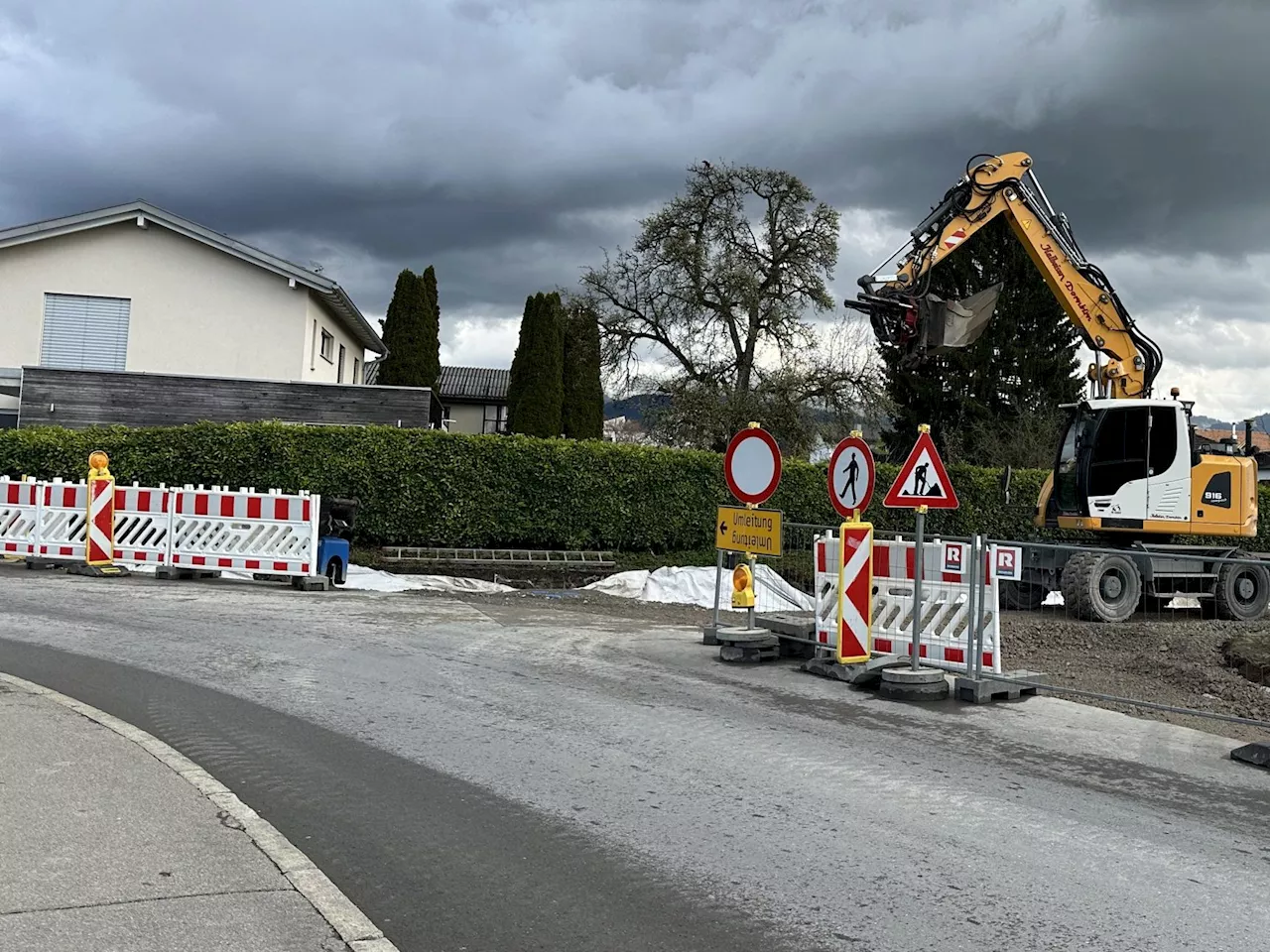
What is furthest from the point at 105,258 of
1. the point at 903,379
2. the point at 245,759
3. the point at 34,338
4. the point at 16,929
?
the point at 903,379

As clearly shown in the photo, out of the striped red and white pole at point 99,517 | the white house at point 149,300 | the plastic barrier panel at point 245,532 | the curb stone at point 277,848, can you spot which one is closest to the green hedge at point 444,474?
the striped red and white pole at point 99,517

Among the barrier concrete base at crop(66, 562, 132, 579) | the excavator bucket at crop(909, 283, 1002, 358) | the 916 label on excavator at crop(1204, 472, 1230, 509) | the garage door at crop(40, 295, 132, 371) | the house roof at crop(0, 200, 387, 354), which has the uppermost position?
the house roof at crop(0, 200, 387, 354)

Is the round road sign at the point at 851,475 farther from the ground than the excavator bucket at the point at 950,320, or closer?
closer

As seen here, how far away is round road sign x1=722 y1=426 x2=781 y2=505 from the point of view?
35.6 feet

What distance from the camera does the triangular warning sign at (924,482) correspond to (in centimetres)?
946

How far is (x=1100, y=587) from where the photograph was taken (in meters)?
17.5

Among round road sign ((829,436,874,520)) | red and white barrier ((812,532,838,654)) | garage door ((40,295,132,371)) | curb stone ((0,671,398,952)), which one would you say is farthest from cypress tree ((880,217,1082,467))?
curb stone ((0,671,398,952))

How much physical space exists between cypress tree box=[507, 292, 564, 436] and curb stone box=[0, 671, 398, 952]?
3443 cm

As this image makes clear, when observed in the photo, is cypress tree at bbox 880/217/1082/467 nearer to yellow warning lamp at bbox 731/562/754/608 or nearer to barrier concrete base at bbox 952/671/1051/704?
yellow warning lamp at bbox 731/562/754/608

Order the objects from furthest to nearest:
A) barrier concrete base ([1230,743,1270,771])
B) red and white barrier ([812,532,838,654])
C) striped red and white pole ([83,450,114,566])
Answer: striped red and white pole ([83,450,114,566]) → red and white barrier ([812,532,838,654]) → barrier concrete base ([1230,743,1270,771])

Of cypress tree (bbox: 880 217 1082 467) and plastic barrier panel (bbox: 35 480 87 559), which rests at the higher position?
cypress tree (bbox: 880 217 1082 467)

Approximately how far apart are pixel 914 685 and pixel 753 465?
2.87 meters

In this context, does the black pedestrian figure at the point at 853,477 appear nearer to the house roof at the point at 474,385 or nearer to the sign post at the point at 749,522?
the sign post at the point at 749,522

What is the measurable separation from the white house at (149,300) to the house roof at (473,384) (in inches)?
1213
